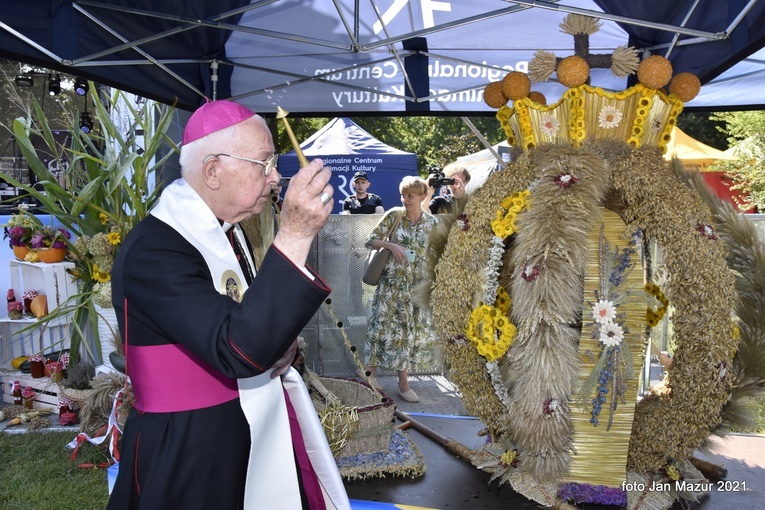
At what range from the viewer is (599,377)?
2896 millimetres

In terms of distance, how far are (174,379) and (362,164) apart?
968 cm

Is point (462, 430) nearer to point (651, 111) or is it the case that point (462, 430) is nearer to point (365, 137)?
point (651, 111)

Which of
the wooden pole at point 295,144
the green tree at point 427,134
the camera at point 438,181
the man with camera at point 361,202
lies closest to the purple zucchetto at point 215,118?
the wooden pole at point 295,144

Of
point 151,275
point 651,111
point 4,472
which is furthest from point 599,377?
point 4,472

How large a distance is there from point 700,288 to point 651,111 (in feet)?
2.96

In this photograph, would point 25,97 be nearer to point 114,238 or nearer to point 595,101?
point 114,238

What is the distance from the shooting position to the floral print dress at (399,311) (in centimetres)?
612

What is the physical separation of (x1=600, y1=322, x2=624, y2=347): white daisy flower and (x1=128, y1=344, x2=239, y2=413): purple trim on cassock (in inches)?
70.8

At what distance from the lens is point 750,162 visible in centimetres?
1365

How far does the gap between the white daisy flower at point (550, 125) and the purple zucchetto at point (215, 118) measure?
1796 millimetres

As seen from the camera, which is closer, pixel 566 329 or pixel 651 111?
pixel 566 329

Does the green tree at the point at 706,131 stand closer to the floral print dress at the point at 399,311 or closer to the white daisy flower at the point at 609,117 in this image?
the floral print dress at the point at 399,311

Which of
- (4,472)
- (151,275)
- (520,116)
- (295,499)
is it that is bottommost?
(4,472)

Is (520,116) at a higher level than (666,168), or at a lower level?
higher
